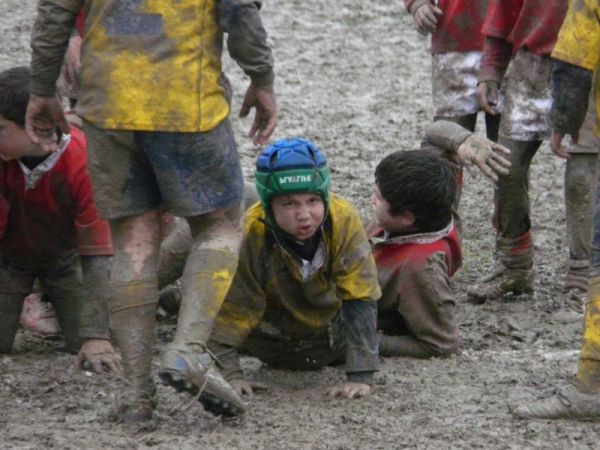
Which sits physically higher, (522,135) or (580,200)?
(522,135)

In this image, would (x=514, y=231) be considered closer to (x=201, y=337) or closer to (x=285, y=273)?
(x=285, y=273)

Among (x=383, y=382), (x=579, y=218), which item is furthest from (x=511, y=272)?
(x=383, y=382)

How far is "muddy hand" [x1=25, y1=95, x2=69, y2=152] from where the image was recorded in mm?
4695

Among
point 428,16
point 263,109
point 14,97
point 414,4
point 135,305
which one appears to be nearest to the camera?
point 135,305

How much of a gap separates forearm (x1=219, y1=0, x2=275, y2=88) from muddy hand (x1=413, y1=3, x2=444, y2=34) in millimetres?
2563

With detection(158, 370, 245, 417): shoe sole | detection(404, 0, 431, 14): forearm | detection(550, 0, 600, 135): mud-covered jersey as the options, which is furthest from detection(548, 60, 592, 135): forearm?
detection(404, 0, 431, 14): forearm

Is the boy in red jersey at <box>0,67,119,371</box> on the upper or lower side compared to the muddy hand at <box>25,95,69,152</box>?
lower

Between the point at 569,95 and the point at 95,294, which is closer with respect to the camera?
the point at 569,95

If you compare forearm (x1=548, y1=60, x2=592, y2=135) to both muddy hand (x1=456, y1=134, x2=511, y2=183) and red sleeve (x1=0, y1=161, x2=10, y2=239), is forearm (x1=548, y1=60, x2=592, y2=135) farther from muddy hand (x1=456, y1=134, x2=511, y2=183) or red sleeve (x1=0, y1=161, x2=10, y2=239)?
red sleeve (x1=0, y1=161, x2=10, y2=239)

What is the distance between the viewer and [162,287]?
6.29 metres

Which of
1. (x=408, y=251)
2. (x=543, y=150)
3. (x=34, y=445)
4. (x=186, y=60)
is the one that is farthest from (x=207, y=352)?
(x=543, y=150)

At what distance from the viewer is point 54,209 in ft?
19.0

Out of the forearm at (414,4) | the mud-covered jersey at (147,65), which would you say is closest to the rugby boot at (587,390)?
the mud-covered jersey at (147,65)

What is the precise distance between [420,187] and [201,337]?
1.64 metres
